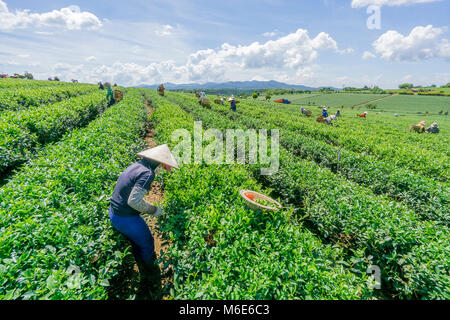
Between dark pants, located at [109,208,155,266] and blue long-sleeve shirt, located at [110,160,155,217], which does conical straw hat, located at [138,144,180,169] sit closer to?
blue long-sleeve shirt, located at [110,160,155,217]

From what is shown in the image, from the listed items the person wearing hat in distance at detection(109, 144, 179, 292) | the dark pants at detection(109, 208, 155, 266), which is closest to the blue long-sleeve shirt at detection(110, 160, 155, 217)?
the person wearing hat in distance at detection(109, 144, 179, 292)

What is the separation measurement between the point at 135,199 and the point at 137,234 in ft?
2.37

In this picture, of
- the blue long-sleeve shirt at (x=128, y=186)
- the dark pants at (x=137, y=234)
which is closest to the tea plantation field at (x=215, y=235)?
the dark pants at (x=137, y=234)

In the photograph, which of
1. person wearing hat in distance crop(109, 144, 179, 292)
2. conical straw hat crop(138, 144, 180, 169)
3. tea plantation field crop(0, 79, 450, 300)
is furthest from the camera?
conical straw hat crop(138, 144, 180, 169)

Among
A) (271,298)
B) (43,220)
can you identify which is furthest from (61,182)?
(271,298)

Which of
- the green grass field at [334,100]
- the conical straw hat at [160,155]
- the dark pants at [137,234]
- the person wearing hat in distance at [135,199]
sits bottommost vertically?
the dark pants at [137,234]

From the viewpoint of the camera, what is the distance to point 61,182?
138 inches

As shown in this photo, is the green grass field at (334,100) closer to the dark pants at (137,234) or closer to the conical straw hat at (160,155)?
the conical straw hat at (160,155)

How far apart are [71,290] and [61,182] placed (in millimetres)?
2337

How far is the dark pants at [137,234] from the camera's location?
9.90ft

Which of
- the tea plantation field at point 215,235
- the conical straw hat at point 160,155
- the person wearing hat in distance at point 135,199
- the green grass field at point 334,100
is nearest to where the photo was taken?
the tea plantation field at point 215,235

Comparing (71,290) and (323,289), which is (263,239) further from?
(71,290)

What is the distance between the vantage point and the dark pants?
3.02 m
